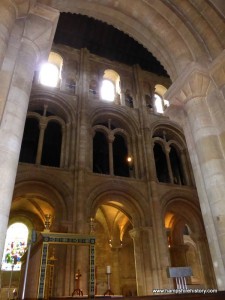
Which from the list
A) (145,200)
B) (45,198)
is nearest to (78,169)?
(45,198)

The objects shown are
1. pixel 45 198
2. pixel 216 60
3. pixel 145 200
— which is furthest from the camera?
pixel 145 200

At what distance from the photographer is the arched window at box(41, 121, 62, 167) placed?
1802 cm

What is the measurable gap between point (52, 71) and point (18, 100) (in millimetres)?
12555

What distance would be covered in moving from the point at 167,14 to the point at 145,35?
681mm

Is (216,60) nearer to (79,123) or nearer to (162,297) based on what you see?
(162,297)

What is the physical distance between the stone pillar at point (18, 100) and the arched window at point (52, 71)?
10169mm

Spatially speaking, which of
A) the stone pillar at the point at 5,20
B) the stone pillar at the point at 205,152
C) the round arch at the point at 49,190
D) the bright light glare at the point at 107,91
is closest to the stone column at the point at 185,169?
the bright light glare at the point at 107,91

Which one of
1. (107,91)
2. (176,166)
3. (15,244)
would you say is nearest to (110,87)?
(107,91)

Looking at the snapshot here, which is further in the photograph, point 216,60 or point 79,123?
point 79,123

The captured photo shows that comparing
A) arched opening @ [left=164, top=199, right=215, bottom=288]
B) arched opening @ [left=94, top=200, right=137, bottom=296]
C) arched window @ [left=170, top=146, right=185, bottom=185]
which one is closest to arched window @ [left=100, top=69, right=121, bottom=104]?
arched window @ [left=170, top=146, right=185, bottom=185]

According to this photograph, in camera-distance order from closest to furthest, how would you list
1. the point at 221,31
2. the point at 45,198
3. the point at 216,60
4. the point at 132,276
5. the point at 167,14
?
the point at 216,60 < the point at 221,31 < the point at 167,14 < the point at 45,198 < the point at 132,276

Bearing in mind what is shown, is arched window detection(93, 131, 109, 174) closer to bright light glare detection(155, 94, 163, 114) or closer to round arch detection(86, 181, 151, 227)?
bright light glare detection(155, 94, 163, 114)

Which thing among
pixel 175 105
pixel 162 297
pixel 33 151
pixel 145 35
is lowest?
pixel 162 297

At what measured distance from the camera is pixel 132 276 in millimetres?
17484
